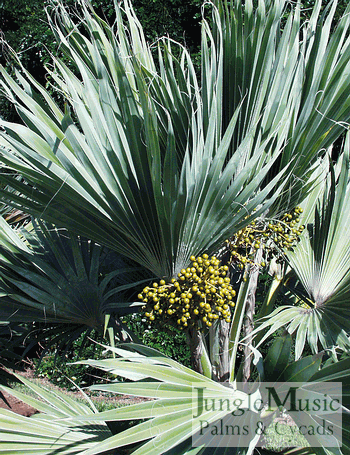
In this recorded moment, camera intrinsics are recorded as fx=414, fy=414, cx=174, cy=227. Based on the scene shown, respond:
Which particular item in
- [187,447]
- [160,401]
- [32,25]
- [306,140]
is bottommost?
[187,447]

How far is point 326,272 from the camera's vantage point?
1961 mm

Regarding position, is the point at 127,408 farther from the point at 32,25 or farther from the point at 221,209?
the point at 32,25

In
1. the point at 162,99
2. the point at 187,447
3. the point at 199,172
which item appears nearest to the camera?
the point at 187,447

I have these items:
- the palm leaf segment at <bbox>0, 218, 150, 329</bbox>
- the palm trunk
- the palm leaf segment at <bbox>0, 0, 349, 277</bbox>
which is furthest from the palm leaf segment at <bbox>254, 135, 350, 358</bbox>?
the palm leaf segment at <bbox>0, 218, 150, 329</bbox>

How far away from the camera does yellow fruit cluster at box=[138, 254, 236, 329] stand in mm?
1483

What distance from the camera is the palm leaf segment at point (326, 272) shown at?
1700mm

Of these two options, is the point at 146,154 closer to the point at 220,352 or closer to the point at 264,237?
the point at 264,237

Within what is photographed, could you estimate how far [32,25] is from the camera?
585 cm

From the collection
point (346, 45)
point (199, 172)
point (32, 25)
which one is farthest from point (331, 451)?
point (32, 25)

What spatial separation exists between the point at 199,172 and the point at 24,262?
0.95 metres

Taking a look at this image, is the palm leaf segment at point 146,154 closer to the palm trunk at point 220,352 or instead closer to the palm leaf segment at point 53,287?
the palm leaf segment at point 53,287

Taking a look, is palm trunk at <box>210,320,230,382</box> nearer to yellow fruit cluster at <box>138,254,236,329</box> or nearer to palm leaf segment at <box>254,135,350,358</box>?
palm leaf segment at <box>254,135,350,358</box>

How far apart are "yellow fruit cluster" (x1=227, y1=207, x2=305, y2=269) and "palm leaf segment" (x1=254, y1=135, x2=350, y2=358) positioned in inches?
3.3

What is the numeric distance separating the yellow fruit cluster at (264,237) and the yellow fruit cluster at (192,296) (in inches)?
12.9
